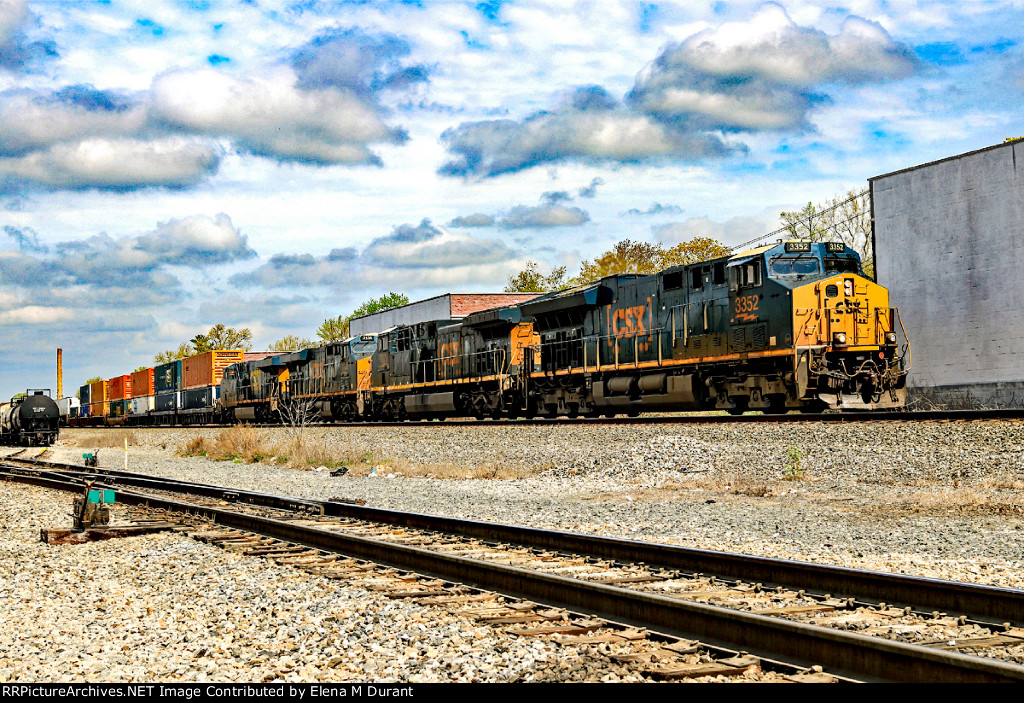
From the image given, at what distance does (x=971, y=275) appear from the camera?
29297mm

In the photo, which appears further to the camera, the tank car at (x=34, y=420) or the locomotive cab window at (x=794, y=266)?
the tank car at (x=34, y=420)

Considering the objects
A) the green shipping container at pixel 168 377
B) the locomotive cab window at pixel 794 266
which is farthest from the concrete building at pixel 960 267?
the green shipping container at pixel 168 377

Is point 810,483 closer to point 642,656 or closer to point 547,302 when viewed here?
point 642,656

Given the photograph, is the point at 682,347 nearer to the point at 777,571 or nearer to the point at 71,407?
the point at 777,571

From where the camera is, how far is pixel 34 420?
123 ft

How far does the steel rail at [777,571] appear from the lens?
5223mm

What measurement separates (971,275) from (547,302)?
14341 millimetres

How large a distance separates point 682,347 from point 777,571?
14.4 metres

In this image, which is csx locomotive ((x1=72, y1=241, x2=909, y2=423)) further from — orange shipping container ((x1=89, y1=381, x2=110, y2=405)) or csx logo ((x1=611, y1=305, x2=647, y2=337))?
orange shipping container ((x1=89, y1=381, x2=110, y2=405))

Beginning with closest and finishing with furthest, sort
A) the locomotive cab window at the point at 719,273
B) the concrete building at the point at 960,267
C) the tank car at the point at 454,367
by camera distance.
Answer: the locomotive cab window at the point at 719,273
the tank car at the point at 454,367
the concrete building at the point at 960,267

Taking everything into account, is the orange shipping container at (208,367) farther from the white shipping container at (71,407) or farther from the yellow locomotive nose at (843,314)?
the yellow locomotive nose at (843,314)

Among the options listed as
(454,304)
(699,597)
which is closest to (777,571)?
(699,597)

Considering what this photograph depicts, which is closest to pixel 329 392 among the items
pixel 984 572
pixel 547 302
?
pixel 547 302

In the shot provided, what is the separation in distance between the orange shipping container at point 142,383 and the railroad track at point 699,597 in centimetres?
5480
